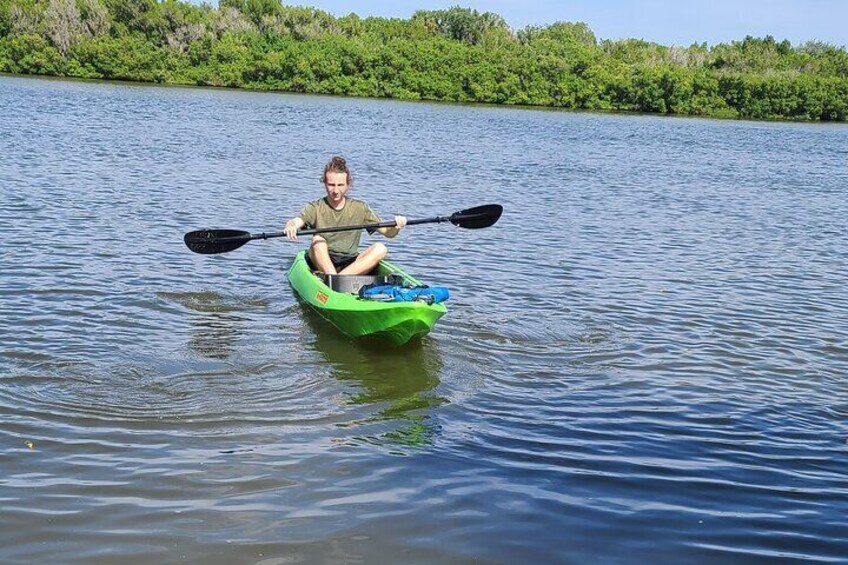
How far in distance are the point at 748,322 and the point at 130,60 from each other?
70.9m

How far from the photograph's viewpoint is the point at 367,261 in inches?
411

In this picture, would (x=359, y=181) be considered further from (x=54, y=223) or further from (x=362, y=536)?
(x=362, y=536)

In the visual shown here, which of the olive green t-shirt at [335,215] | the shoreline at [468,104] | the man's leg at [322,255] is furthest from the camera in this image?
the shoreline at [468,104]

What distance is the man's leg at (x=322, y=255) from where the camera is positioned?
10.4 meters

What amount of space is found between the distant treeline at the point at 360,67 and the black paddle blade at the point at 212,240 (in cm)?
6697

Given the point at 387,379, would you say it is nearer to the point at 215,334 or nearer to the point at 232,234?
the point at 215,334

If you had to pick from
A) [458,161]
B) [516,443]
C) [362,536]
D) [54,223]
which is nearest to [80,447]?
[362,536]

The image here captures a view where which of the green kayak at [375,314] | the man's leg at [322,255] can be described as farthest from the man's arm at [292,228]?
the green kayak at [375,314]

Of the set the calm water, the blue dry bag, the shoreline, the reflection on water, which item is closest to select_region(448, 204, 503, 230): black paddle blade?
the calm water

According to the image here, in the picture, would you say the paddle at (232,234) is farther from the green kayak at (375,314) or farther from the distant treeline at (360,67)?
the distant treeline at (360,67)

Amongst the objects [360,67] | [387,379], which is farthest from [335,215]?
[360,67]

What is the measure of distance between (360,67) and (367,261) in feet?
234

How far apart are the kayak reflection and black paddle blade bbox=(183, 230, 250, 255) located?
138 cm

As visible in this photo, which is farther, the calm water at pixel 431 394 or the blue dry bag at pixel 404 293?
the blue dry bag at pixel 404 293
